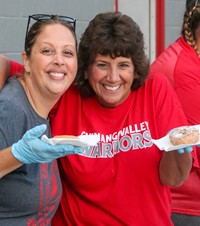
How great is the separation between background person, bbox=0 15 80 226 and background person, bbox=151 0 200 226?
58 centimetres

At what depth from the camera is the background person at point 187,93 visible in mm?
2590

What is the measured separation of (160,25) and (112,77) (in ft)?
11.6

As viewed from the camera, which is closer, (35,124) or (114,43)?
(35,124)

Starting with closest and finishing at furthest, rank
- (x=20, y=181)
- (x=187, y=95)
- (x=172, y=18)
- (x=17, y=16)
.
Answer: (x=20, y=181) → (x=187, y=95) → (x=17, y=16) → (x=172, y=18)

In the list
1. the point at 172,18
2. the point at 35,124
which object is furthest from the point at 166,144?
the point at 172,18

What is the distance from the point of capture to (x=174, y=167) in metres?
2.27

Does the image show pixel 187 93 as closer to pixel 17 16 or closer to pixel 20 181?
pixel 20 181

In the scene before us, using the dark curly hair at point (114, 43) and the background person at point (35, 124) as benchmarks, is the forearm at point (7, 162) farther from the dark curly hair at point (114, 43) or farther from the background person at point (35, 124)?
the dark curly hair at point (114, 43)

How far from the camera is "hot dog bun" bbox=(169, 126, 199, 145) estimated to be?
2068mm

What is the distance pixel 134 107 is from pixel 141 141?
17cm

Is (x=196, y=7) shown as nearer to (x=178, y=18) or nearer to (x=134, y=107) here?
(x=134, y=107)

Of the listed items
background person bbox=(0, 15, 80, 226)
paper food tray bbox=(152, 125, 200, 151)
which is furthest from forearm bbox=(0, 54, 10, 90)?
paper food tray bbox=(152, 125, 200, 151)

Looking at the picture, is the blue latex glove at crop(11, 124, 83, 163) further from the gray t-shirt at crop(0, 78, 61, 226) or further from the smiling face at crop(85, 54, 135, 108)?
the smiling face at crop(85, 54, 135, 108)

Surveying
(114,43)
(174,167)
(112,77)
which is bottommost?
(174,167)
